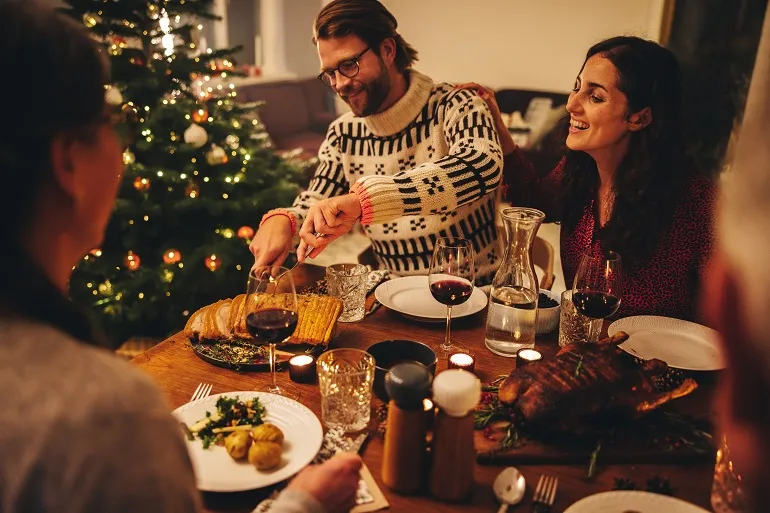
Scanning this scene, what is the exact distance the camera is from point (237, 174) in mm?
3277

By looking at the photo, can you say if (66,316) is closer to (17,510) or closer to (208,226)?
(17,510)

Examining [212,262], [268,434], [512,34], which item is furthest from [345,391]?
[512,34]

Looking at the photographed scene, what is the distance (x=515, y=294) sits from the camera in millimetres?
1460

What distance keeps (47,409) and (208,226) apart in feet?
9.25

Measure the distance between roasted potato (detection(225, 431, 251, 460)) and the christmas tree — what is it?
2.19 m

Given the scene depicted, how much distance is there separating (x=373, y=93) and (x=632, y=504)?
1.50 meters

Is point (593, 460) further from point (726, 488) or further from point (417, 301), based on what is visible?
point (417, 301)

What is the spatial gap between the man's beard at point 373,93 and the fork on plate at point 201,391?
1144mm

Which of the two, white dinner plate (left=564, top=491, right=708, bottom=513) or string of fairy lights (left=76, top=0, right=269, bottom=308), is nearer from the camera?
white dinner plate (left=564, top=491, right=708, bottom=513)

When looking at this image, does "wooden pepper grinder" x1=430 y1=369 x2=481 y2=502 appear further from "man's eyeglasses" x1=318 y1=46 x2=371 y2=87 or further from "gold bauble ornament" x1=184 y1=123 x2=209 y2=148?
"gold bauble ornament" x1=184 y1=123 x2=209 y2=148

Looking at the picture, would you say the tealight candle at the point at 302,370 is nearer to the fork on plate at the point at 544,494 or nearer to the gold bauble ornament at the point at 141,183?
the fork on plate at the point at 544,494

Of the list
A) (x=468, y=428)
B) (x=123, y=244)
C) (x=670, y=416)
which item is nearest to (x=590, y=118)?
(x=670, y=416)

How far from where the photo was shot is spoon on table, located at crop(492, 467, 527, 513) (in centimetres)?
95

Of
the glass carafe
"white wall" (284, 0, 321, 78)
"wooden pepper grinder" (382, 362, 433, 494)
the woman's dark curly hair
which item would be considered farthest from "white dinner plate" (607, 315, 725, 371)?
"white wall" (284, 0, 321, 78)
